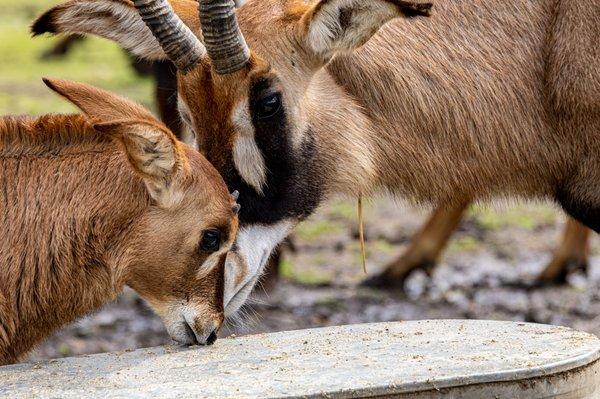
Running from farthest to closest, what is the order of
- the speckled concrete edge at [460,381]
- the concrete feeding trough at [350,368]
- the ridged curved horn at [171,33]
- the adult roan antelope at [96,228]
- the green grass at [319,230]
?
the green grass at [319,230] → the ridged curved horn at [171,33] → the adult roan antelope at [96,228] → the concrete feeding trough at [350,368] → the speckled concrete edge at [460,381]

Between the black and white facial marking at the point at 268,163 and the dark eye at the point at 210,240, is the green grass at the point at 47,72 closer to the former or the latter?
the black and white facial marking at the point at 268,163

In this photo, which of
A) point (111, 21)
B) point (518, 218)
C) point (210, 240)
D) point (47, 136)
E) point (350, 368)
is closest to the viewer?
point (350, 368)

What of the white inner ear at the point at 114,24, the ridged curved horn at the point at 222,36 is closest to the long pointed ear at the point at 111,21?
the white inner ear at the point at 114,24

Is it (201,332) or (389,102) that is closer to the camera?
(201,332)

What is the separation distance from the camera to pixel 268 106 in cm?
777

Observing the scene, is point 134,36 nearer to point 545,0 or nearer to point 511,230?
point 545,0

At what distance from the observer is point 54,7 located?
8047mm

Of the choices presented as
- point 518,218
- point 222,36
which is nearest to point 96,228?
point 222,36

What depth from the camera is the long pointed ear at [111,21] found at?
26.5 feet

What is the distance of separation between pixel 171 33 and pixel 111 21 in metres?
0.84

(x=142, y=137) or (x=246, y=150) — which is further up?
(x=142, y=137)

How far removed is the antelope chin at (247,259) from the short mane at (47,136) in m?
1.06

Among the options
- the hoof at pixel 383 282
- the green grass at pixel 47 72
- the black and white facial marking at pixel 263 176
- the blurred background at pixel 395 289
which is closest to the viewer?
the black and white facial marking at pixel 263 176

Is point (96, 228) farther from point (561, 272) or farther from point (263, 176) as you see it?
point (561, 272)
